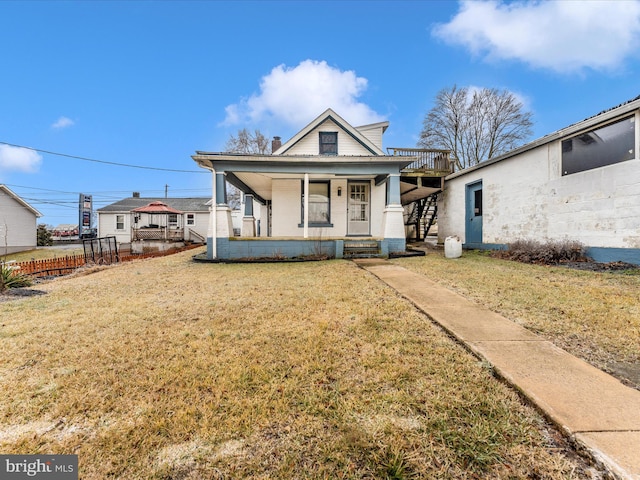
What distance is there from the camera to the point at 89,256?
1000cm

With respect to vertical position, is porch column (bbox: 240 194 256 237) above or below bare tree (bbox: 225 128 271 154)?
below

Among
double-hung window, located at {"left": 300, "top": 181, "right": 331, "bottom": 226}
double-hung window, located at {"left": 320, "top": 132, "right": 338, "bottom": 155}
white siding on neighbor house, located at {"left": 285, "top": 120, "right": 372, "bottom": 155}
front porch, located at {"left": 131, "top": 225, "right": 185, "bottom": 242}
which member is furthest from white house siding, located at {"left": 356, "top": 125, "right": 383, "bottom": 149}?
front porch, located at {"left": 131, "top": 225, "right": 185, "bottom": 242}

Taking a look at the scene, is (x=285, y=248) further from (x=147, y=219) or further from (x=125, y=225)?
(x=125, y=225)

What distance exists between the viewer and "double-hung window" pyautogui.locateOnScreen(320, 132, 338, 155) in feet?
41.4

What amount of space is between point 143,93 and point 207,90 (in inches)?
245

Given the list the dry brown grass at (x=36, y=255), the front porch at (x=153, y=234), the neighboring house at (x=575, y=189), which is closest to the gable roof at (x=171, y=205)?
the front porch at (x=153, y=234)

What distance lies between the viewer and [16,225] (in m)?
18.4

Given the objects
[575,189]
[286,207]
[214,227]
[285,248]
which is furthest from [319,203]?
[575,189]

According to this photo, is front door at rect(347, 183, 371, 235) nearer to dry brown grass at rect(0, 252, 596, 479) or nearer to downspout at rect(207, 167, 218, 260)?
downspout at rect(207, 167, 218, 260)

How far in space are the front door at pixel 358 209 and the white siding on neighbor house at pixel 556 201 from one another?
4.61m

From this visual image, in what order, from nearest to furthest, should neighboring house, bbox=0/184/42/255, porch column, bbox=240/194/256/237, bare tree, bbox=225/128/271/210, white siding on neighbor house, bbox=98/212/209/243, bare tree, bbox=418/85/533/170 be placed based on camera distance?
porch column, bbox=240/194/256/237 < neighboring house, bbox=0/184/42/255 < bare tree, bbox=418/85/533/170 < white siding on neighbor house, bbox=98/212/209/243 < bare tree, bbox=225/128/271/210

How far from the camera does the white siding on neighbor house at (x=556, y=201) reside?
20.3 feet

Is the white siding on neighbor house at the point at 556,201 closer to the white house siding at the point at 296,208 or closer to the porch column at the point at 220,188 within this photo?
the white house siding at the point at 296,208

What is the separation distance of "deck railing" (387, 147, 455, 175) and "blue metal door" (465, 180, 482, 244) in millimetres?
1765
